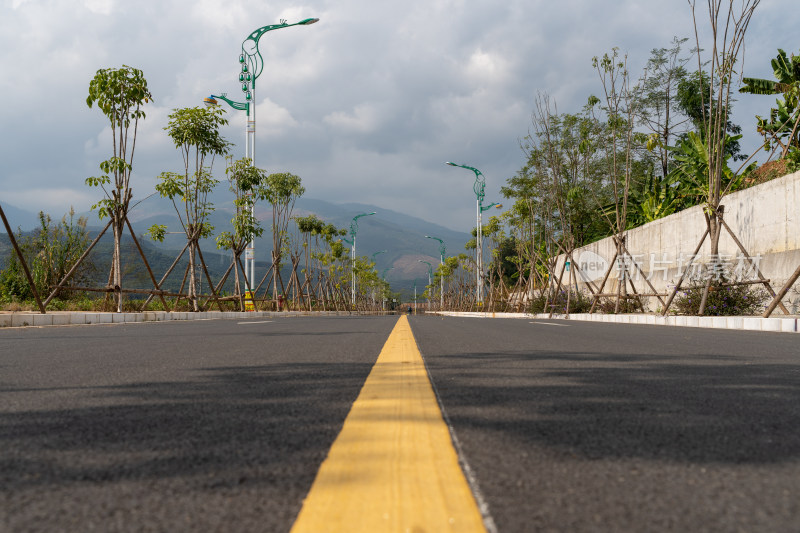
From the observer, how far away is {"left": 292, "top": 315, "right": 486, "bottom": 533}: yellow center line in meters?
1.16

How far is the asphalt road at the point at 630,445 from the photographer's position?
1.21 meters

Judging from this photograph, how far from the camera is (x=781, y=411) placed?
232 cm

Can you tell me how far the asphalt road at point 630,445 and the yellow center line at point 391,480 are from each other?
79 millimetres

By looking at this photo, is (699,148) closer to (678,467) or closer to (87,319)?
(87,319)

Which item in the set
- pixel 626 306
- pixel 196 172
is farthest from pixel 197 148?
Answer: pixel 626 306

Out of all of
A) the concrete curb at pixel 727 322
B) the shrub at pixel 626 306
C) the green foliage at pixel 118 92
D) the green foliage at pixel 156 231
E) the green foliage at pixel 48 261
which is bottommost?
the concrete curb at pixel 727 322

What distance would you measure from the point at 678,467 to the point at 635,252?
75.5 ft

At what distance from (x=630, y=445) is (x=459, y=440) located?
50cm

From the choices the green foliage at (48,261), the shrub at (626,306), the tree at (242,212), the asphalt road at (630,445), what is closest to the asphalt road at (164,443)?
the asphalt road at (630,445)

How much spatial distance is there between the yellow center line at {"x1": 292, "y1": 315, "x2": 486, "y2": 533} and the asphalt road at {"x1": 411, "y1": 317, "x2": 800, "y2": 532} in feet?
0.26

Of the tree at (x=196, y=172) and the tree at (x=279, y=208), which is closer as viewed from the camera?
the tree at (x=196, y=172)

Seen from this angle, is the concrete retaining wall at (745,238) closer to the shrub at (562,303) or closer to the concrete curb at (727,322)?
the concrete curb at (727,322)

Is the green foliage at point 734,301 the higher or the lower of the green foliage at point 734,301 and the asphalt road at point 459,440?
the higher

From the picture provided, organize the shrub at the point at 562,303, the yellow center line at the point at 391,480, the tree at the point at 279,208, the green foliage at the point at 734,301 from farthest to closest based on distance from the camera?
1. the tree at the point at 279,208
2. the shrub at the point at 562,303
3. the green foliage at the point at 734,301
4. the yellow center line at the point at 391,480
